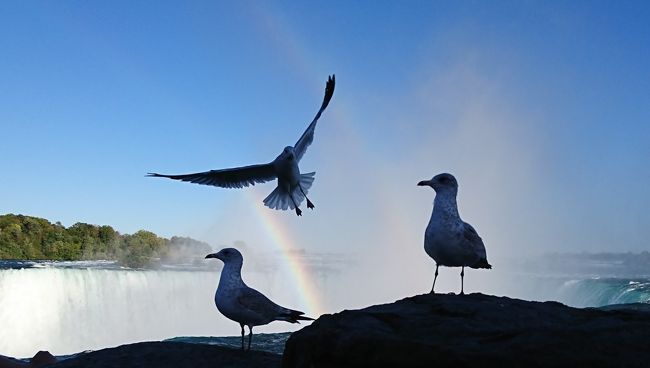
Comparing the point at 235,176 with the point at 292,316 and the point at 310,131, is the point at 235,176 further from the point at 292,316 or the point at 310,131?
the point at 292,316

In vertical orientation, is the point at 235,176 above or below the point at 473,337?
above

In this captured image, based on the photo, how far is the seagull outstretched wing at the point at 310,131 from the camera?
33.9 feet

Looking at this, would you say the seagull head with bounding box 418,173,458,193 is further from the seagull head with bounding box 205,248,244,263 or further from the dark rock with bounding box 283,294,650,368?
the seagull head with bounding box 205,248,244,263

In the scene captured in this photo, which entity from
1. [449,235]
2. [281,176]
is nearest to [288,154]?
[281,176]

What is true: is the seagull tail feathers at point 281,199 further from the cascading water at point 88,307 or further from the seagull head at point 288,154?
the cascading water at point 88,307

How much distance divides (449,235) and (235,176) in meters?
5.91

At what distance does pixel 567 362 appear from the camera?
108 inches

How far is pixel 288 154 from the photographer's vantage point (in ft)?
31.4

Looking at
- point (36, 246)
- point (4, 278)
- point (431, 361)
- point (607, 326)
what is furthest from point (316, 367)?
point (36, 246)

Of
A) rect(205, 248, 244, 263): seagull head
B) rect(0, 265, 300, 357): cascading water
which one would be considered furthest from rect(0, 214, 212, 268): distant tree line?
rect(205, 248, 244, 263): seagull head

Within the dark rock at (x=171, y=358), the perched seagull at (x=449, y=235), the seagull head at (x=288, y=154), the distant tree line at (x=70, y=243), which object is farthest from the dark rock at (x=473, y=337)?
the distant tree line at (x=70, y=243)

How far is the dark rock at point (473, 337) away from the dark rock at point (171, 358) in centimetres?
95

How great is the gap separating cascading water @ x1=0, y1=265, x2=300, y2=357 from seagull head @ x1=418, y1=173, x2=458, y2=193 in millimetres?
24671

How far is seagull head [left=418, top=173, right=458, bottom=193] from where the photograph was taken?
15.4 ft
